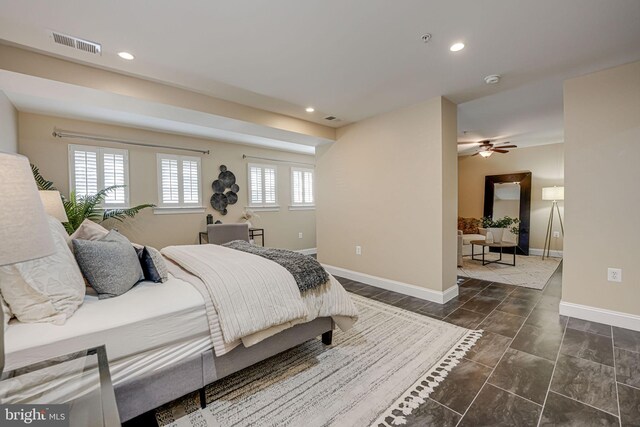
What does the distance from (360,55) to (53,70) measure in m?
2.52

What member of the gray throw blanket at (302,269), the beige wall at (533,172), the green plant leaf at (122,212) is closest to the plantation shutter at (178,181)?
the green plant leaf at (122,212)

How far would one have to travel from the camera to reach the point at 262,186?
19.0ft

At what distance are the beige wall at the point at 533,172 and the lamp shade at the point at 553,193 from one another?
1.69ft

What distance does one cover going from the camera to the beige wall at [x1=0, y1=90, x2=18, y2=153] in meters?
2.79

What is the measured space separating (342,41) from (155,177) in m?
3.90

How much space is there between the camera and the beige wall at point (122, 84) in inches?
83.5

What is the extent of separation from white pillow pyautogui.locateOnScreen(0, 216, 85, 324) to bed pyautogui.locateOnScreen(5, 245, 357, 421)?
5 cm

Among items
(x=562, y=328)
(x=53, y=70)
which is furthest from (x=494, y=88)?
(x=53, y=70)

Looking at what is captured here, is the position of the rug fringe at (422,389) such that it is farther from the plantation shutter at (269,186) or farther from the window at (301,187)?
the window at (301,187)

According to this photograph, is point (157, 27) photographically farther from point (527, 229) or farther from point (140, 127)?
point (527, 229)

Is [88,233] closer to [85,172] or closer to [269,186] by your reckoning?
[85,172]

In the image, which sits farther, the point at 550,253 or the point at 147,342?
the point at 550,253

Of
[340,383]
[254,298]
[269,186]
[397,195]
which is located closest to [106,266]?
[254,298]

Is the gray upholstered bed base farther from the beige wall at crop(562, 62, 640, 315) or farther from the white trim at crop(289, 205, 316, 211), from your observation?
the white trim at crop(289, 205, 316, 211)
